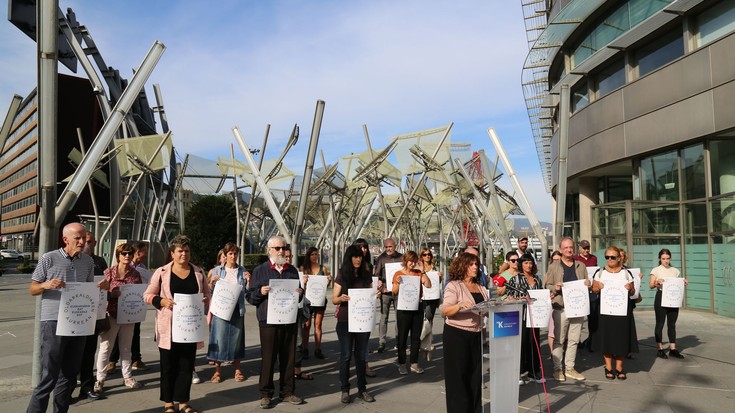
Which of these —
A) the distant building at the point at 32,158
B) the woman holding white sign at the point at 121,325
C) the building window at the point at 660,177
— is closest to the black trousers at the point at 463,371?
the woman holding white sign at the point at 121,325

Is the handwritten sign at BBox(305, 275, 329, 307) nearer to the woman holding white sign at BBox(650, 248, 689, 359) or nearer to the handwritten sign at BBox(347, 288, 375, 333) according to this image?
the handwritten sign at BBox(347, 288, 375, 333)

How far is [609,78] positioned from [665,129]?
4949 mm

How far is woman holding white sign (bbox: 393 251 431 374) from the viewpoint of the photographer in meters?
8.79

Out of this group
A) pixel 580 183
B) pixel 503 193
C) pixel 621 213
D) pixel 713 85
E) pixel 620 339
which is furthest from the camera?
pixel 503 193

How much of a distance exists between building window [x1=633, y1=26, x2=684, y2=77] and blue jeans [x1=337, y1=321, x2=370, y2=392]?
16.8m

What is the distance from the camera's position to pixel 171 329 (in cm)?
617

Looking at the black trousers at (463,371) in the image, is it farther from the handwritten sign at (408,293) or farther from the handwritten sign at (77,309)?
the handwritten sign at (77,309)

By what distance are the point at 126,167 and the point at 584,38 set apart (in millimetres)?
22342

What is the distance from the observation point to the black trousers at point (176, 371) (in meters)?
6.18

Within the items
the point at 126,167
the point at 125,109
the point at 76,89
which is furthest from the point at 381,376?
the point at 76,89

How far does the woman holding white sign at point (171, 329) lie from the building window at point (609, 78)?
66.9 ft

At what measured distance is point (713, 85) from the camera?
16766 mm

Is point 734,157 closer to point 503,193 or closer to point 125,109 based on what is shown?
point 503,193

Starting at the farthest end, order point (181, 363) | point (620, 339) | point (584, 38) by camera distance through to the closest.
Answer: point (584, 38), point (620, 339), point (181, 363)
